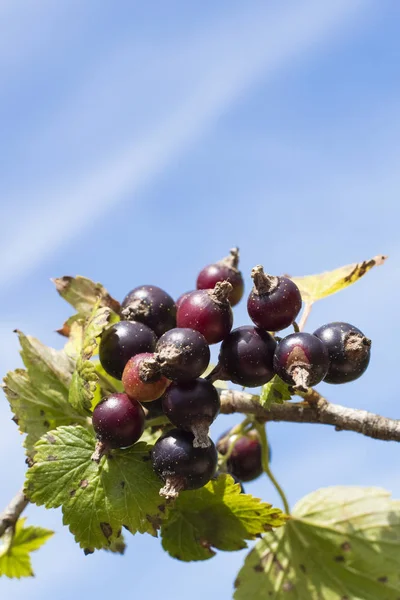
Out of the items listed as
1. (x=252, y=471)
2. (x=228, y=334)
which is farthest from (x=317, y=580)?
(x=228, y=334)

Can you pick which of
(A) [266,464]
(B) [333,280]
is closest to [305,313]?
(B) [333,280]

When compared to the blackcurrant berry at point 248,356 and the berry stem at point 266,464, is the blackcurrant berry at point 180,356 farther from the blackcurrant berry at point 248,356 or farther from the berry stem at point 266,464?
the berry stem at point 266,464

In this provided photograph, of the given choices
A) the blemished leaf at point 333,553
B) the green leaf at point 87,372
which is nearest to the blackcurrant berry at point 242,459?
the blemished leaf at point 333,553

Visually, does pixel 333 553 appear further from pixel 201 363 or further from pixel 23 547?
pixel 23 547

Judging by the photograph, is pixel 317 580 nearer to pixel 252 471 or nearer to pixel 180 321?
pixel 252 471

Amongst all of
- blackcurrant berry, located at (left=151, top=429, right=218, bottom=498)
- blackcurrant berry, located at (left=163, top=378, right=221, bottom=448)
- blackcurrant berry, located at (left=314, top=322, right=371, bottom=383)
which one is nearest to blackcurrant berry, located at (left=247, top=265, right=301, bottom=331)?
blackcurrant berry, located at (left=314, top=322, right=371, bottom=383)

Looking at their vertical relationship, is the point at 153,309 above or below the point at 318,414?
above
